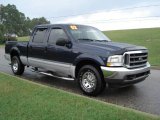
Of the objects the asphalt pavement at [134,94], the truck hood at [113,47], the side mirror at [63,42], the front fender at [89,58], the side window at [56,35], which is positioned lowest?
the asphalt pavement at [134,94]

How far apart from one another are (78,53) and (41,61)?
1.91 m

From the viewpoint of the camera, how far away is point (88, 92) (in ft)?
24.1

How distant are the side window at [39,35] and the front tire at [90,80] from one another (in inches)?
93.9

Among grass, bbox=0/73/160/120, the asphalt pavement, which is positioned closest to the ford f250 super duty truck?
the asphalt pavement

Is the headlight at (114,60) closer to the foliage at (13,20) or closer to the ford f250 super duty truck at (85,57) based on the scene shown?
the ford f250 super duty truck at (85,57)

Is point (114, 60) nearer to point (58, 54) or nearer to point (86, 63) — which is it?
point (86, 63)

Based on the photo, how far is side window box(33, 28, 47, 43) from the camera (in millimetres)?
9202

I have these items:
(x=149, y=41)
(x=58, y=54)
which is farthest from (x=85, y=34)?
(x=149, y=41)

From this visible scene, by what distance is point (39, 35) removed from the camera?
9422 mm

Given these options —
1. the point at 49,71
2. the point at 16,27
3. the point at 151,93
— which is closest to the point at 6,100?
the point at 49,71

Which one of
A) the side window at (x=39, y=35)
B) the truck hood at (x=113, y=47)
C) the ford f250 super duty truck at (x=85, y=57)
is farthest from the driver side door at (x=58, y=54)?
the truck hood at (x=113, y=47)

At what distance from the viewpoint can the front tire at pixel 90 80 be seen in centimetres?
706

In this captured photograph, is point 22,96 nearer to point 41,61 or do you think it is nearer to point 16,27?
point 41,61

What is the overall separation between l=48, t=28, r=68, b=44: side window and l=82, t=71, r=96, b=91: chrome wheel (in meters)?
1.51
